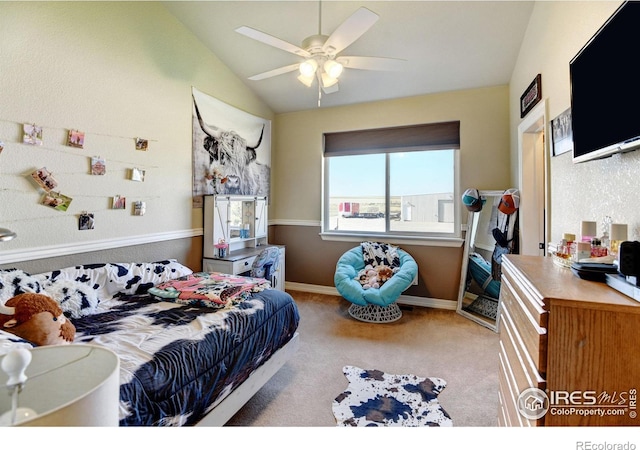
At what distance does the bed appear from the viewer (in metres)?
1.24

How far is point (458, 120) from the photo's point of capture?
3.58 meters

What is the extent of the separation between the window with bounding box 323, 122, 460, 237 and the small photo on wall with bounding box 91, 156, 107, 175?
104 inches

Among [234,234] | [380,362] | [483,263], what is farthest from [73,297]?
[483,263]

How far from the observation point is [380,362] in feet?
7.92

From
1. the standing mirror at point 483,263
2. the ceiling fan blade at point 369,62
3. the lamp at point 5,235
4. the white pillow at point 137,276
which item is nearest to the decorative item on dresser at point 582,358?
the lamp at point 5,235

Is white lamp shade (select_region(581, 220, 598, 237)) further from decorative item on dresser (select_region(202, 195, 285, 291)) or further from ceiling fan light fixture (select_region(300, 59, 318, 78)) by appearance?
decorative item on dresser (select_region(202, 195, 285, 291))

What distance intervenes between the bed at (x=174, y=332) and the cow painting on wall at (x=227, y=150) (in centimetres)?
116

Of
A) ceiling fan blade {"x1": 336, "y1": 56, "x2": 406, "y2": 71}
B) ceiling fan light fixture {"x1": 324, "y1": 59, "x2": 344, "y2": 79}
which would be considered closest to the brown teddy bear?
ceiling fan light fixture {"x1": 324, "y1": 59, "x2": 344, "y2": 79}

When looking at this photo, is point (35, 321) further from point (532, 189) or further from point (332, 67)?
point (532, 189)

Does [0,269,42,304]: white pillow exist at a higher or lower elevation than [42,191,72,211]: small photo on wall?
lower

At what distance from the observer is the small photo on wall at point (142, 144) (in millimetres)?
2557

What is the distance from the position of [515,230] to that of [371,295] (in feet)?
5.07

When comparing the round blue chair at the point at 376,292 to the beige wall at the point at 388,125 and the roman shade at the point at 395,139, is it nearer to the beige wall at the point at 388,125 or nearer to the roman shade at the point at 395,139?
the beige wall at the point at 388,125
